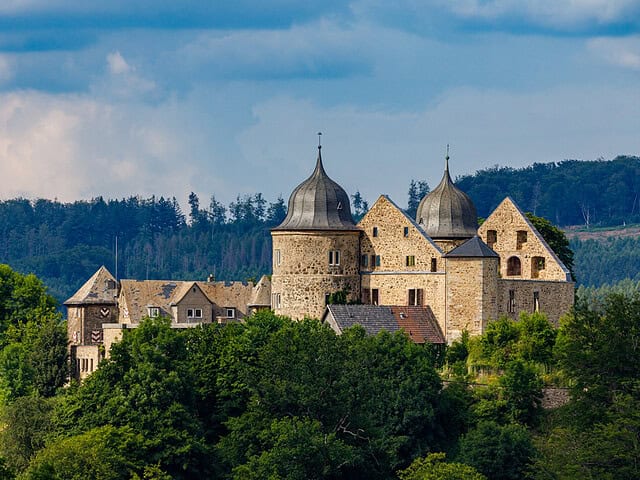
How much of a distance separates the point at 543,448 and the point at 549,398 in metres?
5.78

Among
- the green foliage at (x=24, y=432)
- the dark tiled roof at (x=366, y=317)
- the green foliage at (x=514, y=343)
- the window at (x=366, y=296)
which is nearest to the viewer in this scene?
the green foliage at (x=24, y=432)

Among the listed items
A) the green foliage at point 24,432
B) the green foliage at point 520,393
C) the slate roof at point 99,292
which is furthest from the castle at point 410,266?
the green foliage at point 520,393

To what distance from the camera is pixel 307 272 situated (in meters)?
72.4

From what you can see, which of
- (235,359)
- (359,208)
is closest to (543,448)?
(235,359)

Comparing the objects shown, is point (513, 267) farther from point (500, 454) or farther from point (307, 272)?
point (500, 454)

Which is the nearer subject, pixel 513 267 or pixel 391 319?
pixel 391 319

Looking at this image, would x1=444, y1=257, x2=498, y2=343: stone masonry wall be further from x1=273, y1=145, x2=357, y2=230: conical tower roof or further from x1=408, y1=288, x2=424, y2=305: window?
x1=273, y1=145, x2=357, y2=230: conical tower roof

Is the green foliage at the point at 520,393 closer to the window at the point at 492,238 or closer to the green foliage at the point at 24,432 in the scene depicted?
the window at the point at 492,238

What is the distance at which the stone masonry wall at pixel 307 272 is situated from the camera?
238 feet

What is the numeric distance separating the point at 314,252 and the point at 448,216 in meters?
6.74

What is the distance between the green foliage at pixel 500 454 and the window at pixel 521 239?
51.6ft

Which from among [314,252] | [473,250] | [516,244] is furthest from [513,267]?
[314,252]

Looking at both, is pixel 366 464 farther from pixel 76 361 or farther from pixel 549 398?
pixel 76 361

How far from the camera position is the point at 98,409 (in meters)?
63.4
